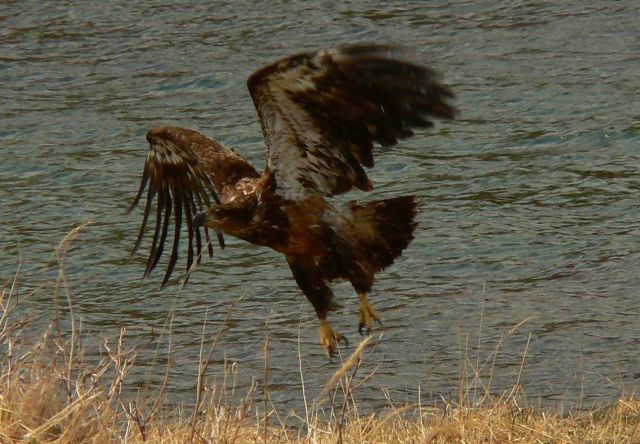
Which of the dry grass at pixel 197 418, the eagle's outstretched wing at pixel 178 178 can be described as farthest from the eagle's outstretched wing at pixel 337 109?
the dry grass at pixel 197 418

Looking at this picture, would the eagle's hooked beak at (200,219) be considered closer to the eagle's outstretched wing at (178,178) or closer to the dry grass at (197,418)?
the eagle's outstretched wing at (178,178)

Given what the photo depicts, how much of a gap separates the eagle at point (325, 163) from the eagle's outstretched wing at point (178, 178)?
1cm

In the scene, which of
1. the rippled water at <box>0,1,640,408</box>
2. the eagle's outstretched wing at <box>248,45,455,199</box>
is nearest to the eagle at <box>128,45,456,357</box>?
the eagle's outstretched wing at <box>248,45,455,199</box>

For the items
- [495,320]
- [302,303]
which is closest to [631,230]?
[495,320]

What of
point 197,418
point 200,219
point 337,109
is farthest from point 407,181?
point 197,418

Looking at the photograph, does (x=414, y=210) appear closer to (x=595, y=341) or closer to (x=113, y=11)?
(x=595, y=341)

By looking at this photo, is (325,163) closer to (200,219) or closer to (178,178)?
(200,219)

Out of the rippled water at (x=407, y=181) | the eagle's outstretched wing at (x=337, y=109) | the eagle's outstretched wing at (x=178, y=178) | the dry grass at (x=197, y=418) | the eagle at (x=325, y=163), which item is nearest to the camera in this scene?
the dry grass at (x=197, y=418)

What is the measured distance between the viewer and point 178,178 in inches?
309

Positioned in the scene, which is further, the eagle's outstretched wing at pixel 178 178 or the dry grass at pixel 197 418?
the eagle's outstretched wing at pixel 178 178

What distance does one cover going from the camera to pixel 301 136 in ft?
20.8

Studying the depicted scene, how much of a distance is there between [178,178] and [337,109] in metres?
1.98

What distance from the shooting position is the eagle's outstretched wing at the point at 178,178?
7.26 m

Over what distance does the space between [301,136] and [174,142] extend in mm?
1385
